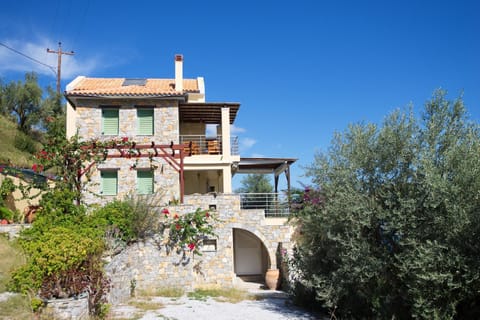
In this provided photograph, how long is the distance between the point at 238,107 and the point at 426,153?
1119cm

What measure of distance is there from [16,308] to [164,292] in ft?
20.4

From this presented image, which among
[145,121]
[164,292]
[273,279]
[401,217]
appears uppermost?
[145,121]

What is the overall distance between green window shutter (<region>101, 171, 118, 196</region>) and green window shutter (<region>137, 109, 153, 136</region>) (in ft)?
7.21

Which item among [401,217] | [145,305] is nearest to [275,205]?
[145,305]

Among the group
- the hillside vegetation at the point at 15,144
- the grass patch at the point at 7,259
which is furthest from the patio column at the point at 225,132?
the hillside vegetation at the point at 15,144

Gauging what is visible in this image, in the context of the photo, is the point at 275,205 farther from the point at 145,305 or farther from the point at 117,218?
the point at 145,305

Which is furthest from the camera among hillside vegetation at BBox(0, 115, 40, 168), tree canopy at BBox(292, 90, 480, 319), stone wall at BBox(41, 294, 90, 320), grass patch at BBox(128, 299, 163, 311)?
hillside vegetation at BBox(0, 115, 40, 168)

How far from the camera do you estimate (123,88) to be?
18.9 m

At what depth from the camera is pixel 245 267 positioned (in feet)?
59.7

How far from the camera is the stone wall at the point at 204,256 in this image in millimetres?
14250

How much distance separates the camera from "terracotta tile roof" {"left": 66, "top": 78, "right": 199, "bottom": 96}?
17.8 m

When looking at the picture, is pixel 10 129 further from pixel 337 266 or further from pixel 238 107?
pixel 337 266

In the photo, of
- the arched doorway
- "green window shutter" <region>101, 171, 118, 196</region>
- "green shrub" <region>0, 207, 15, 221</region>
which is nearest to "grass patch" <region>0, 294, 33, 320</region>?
"green shrub" <region>0, 207, 15, 221</region>

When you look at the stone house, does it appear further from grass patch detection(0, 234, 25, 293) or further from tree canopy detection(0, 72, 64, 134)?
tree canopy detection(0, 72, 64, 134)
